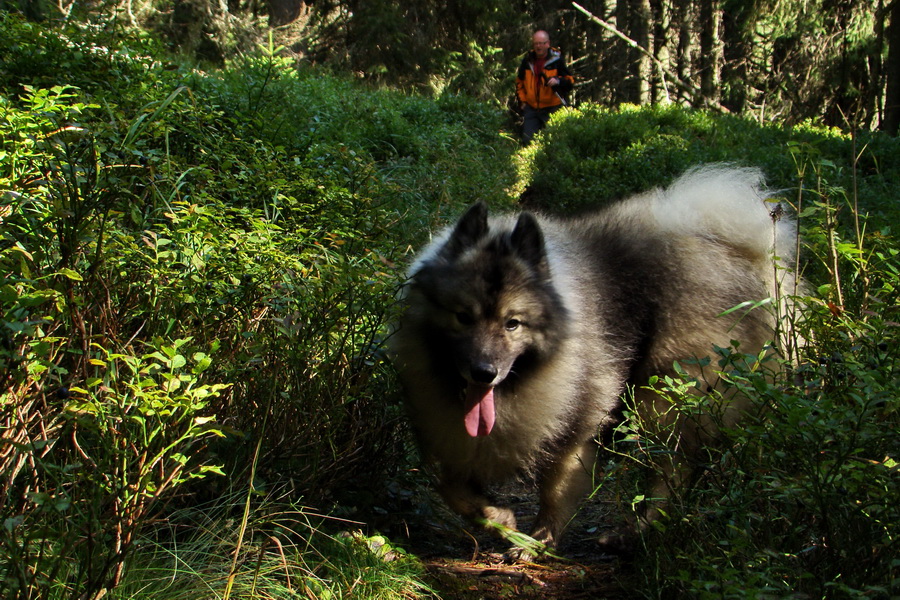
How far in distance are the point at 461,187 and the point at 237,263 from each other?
18.3 ft

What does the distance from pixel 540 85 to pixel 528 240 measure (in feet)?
36.8

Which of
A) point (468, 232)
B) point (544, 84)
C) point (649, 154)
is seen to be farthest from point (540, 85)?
point (468, 232)

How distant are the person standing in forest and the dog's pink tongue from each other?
10961mm

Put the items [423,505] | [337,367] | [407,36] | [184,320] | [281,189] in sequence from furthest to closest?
[407,36], [281,189], [423,505], [337,367], [184,320]

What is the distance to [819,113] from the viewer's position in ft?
67.7

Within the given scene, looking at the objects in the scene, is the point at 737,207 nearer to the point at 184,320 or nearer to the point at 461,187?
the point at 184,320

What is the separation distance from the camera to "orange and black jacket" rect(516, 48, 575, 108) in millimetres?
14352

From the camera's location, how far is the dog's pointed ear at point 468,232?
391cm

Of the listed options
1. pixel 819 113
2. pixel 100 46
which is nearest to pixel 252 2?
pixel 100 46

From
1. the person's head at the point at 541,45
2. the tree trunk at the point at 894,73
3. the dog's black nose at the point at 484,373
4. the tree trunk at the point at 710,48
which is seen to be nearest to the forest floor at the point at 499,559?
the dog's black nose at the point at 484,373

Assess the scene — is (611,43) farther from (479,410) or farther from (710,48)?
(479,410)

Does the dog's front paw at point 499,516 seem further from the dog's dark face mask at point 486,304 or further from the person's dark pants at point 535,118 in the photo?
the person's dark pants at point 535,118

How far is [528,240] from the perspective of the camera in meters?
3.83

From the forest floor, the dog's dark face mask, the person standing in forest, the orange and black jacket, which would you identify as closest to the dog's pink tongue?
the dog's dark face mask
